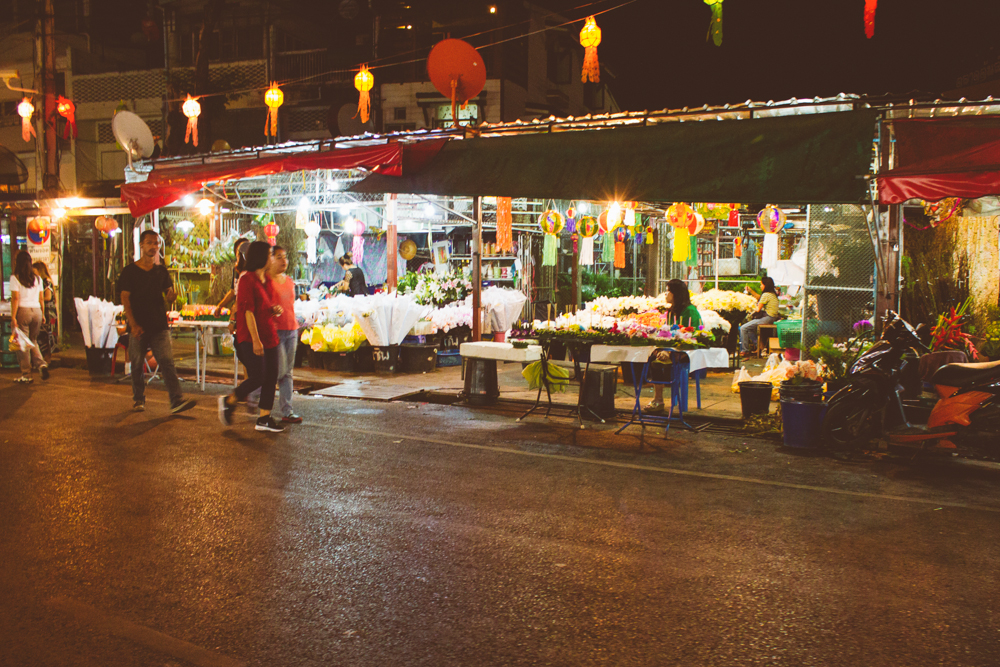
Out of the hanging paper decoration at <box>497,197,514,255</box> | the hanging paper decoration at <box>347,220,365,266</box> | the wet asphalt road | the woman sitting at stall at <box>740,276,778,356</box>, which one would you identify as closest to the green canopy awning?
the wet asphalt road

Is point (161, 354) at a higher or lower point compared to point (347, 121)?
lower

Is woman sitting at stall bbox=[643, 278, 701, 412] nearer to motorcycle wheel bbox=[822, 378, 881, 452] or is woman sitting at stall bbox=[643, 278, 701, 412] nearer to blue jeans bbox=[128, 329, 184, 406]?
motorcycle wheel bbox=[822, 378, 881, 452]

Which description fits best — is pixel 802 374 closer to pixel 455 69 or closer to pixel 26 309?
pixel 455 69

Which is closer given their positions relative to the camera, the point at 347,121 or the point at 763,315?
the point at 763,315

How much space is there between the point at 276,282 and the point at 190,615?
212 inches

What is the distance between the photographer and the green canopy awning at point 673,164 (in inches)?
328

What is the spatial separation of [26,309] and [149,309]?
16.4ft

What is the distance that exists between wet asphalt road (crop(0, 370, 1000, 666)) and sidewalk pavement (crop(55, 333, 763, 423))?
2667 mm

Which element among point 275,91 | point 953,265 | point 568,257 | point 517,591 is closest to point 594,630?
point 517,591

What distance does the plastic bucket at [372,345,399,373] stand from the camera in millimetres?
13900

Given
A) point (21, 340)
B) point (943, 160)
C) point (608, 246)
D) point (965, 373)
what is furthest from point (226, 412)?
point (608, 246)

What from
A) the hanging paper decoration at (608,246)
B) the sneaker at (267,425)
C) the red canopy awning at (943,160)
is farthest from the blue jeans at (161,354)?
the hanging paper decoration at (608,246)

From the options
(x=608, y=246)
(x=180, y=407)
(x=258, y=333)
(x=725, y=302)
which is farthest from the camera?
(x=608, y=246)

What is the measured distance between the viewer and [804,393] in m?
8.22
